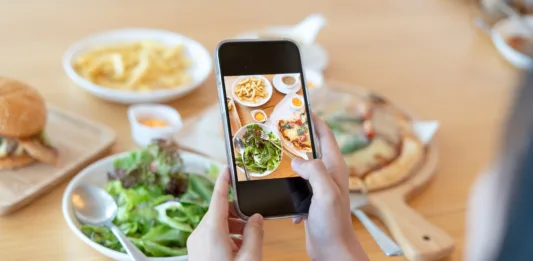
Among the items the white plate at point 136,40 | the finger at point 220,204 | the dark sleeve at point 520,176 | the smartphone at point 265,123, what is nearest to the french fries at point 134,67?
the white plate at point 136,40

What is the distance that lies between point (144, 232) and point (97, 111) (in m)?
0.41

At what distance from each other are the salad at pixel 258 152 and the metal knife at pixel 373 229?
0.27 metres

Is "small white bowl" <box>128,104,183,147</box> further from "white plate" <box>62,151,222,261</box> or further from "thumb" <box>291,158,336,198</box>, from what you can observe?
"thumb" <box>291,158,336,198</box>

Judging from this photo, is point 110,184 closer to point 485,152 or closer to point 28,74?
point 28,74

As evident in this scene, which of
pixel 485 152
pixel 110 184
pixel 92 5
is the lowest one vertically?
pixel 485 152

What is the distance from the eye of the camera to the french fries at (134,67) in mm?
1275

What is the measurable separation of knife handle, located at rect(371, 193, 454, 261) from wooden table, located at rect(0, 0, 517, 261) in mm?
38

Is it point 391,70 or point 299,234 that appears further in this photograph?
point 391,70

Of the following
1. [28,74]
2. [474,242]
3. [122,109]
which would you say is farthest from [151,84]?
[474,242]

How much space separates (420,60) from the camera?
1635 millimetres

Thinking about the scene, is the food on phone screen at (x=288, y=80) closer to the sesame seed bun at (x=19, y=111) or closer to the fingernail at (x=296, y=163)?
the fingernail at (x=296, y=163)

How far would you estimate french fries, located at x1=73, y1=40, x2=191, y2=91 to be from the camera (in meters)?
1.28

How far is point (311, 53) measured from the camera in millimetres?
1515

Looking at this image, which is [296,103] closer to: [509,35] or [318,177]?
[318,177]
